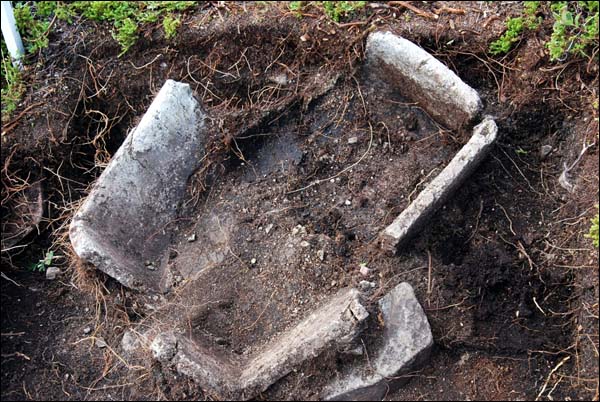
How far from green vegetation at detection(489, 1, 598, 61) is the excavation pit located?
456 mm

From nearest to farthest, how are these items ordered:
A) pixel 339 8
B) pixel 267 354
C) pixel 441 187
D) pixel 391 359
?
pixel 391 359 → pixel 267 354 → pixel 441 187 → pixel 339 8

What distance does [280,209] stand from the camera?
136 inches

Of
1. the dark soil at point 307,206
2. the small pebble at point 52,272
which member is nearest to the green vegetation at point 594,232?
the dark soil at point 307,206

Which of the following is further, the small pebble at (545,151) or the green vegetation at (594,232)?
the small pebble at (545,151)

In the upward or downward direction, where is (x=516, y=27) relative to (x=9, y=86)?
upward

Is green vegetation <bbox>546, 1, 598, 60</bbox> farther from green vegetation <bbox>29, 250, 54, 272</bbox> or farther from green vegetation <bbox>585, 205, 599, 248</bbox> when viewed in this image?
green vegetation <bbox>29, 250, 54, 272</bbox>

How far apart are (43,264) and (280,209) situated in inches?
49.2

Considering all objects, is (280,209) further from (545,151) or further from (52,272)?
(545,151)

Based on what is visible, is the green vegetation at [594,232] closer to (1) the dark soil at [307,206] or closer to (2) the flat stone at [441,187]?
(1) the dark soil at [307,206]

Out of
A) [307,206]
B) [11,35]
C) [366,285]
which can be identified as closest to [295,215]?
[307,206]

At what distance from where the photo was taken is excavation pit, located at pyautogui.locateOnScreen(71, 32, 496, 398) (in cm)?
303

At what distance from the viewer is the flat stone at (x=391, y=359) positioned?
9.49ft

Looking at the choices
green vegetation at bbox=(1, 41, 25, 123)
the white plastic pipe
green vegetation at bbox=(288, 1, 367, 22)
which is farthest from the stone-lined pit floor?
the white plastic pipe

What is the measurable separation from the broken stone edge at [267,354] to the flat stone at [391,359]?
164 millimetres
